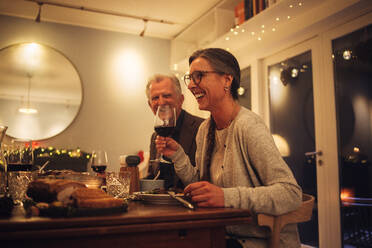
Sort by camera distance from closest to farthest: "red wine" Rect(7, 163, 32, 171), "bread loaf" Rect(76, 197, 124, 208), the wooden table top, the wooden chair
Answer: the wooden table top < "bread loaf" Rect(76, 197, 124, 208) < the wooden chair < "red wine" Rect(7, 163, 32, 171)

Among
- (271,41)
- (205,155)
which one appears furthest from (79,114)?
(205,155)

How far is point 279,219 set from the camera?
114 cm

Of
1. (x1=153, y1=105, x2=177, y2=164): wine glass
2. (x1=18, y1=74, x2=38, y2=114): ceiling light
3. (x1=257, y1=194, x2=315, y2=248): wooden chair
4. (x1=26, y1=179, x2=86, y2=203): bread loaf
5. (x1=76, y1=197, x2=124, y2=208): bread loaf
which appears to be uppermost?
(x1=18, y1=74, x2=38, y2=114): ceiling light

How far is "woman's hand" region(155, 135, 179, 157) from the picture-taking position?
1.42m

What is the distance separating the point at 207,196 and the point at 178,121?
130cm

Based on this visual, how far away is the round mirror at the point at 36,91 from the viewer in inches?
166

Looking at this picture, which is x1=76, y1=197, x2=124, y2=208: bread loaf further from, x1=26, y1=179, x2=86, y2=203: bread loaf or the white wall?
the white wall

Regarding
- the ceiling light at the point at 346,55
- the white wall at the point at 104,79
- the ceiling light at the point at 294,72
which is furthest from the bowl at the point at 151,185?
the white wall at the point at 104,79

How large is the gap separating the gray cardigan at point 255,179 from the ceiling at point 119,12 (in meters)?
3.01

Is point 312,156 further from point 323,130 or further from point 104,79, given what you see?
point 104,79

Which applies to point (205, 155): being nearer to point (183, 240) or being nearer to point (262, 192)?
point (262, 192)

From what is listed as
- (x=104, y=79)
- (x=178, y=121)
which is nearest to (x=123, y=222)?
(x=178, y=121)

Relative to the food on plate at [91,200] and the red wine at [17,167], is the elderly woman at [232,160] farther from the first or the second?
the red wine at [17,167]

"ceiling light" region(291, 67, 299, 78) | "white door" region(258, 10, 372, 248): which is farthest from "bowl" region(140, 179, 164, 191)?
"ceiling light" region(291, 67, 299, 78)
